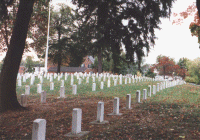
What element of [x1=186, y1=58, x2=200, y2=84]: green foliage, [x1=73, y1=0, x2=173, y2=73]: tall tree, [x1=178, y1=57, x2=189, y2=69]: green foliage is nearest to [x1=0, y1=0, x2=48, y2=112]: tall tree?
[x1=73, y1=0, x2=173, y2=73]: tall tree

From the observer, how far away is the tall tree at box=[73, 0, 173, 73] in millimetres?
8172

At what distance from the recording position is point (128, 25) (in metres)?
8.28

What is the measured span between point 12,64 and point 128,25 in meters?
5.05

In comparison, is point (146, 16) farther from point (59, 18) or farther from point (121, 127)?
point (59, 18)

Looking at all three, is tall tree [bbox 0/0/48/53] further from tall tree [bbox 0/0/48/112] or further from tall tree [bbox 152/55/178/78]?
tall tree [bbox 152/55/178/78]

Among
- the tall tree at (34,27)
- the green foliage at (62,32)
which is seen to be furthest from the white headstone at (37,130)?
the green foliage at (62,32)

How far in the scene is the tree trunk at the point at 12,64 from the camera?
778 cm

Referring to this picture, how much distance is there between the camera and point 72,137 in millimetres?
4891

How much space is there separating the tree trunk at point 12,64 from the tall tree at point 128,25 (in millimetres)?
2986

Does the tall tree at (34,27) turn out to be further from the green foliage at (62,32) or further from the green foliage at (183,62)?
the green foliage at (183,62)

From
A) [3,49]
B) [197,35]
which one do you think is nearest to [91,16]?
[197,35]

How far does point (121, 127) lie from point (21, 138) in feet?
8.98

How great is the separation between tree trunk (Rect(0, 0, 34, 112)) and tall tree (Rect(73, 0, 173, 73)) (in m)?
2.99

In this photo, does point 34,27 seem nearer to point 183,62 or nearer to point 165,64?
point 165,64
